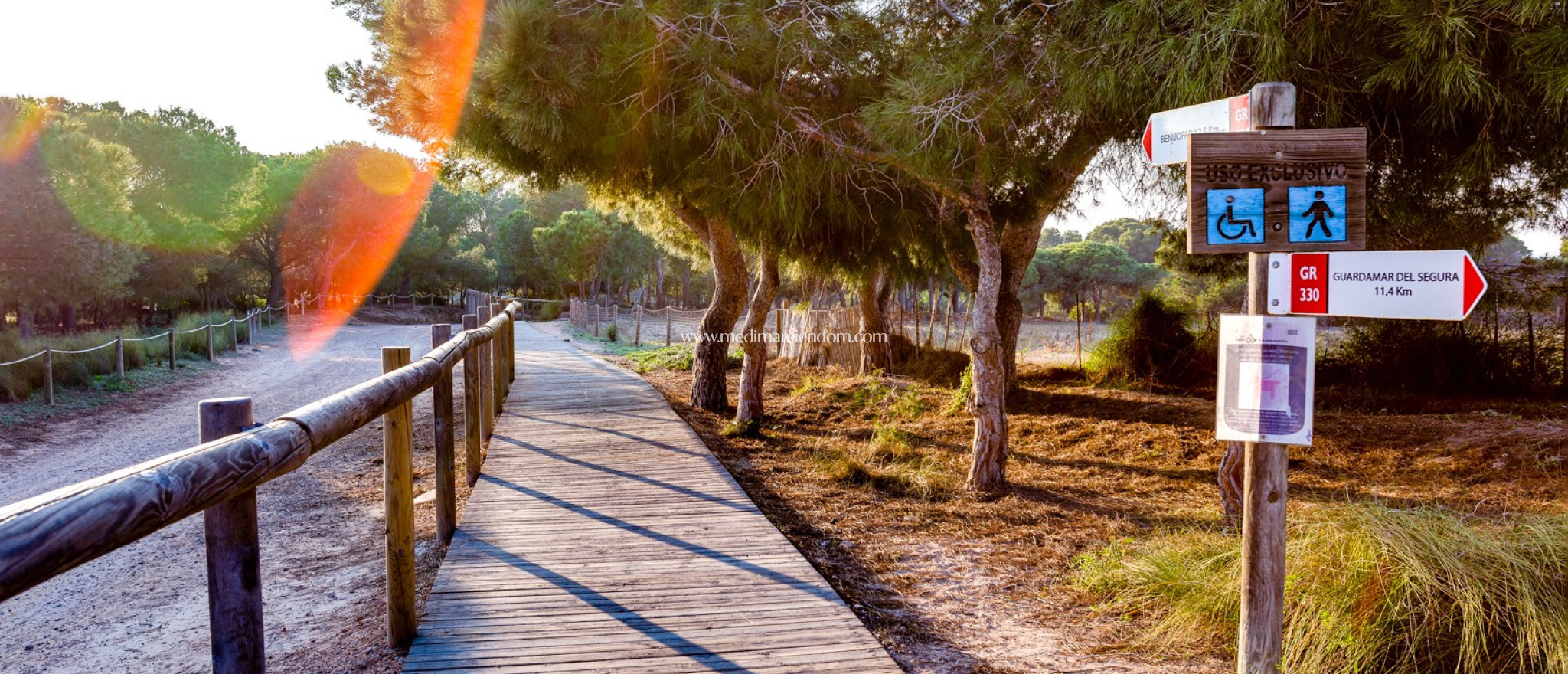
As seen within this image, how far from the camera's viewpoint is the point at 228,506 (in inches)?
80.7

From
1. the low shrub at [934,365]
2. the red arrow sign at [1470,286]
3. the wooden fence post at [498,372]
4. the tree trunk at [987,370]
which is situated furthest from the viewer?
the low shrub at [934,365]

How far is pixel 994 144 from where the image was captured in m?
5.73

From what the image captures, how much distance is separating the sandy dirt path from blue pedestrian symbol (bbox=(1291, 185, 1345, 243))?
3506 mm

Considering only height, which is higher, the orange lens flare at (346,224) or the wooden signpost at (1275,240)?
the orange lens flare at (346,224)

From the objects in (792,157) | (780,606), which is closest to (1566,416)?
(792,157)

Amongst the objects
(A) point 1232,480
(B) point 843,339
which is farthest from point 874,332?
(A) point 1232,480

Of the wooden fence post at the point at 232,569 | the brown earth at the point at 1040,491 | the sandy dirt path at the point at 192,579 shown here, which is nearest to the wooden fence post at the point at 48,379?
the sandy dirt path at the point at 192,579

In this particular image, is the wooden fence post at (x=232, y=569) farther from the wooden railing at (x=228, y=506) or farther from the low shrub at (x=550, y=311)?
the low shrub at (x=550, y=311)

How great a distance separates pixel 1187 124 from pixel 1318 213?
0.56m

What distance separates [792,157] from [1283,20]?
11.6 ft

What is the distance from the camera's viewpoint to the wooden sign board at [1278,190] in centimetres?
267

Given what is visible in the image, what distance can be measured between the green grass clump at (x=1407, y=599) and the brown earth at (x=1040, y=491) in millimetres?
279

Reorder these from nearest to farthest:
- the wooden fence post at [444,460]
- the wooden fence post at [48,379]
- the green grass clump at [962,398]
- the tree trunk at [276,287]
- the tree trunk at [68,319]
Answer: the wooden fence post at [444,460] < the green grass clump at [962,398] < the wooden fence post at [48,379] < the tree trunk at [68,319] < the tree trunk at [276,287]

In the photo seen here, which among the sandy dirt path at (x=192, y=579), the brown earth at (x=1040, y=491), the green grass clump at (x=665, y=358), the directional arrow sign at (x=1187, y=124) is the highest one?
the directional arrow sign at (x=1187, y=124)
